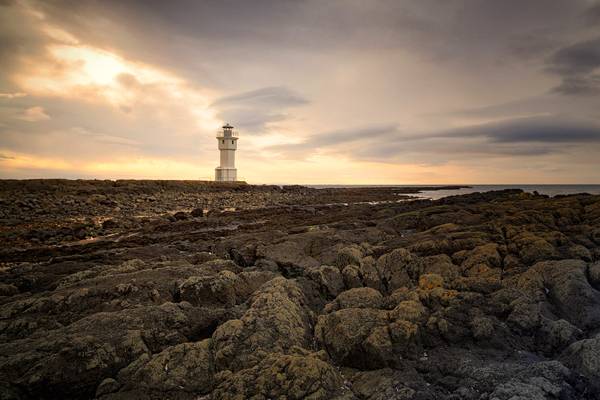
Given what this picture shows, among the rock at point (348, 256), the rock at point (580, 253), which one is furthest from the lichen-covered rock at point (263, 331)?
the rock at point (580, 253)

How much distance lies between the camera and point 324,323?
19.1 feet

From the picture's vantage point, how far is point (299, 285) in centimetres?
713

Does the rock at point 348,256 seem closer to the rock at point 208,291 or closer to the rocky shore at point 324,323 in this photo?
the rocky shore at point 324,323

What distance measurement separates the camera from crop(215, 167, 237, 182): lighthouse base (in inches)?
2355

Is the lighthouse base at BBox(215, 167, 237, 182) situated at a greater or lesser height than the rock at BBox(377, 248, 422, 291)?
greater

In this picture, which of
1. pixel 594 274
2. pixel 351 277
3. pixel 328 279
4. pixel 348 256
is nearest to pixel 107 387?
pixel 328 279

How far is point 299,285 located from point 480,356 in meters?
3.44

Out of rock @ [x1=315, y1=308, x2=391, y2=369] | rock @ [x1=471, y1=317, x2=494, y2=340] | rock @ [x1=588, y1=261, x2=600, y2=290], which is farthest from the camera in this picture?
rock @ [x1=588, y1=261, x2=600, y2=290]

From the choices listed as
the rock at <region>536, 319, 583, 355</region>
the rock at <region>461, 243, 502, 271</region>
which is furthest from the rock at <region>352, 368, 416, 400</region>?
the rock at <region>461, 243, 502, 271</region>

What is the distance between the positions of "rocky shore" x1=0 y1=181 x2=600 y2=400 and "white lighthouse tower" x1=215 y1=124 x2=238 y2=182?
1997 inches

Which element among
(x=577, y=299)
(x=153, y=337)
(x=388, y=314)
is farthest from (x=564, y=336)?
(x=153, y=337)

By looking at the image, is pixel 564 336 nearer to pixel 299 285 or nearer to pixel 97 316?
pixel 299 285

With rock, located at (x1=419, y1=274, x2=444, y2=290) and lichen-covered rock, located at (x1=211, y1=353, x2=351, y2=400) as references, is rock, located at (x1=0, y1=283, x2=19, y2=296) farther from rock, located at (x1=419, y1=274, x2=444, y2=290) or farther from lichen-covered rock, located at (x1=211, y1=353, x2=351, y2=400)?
rock, located at (x1=419, y1=274, x2=444, y2=290)

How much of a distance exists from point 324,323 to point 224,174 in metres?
56.1
